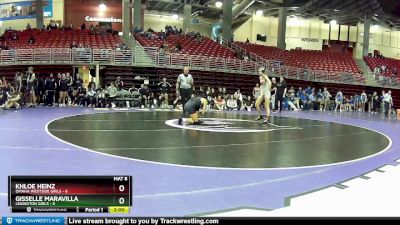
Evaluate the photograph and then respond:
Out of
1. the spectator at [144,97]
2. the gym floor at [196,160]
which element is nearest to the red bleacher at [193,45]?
the spectator at [144,97]

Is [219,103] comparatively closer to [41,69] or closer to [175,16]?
[41,69]

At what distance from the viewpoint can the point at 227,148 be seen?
700 centimetres

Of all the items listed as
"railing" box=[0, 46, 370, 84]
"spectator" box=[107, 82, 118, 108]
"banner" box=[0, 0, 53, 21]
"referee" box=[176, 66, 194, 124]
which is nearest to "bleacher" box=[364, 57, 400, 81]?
"railing" box=[0, 46, 370, 84]

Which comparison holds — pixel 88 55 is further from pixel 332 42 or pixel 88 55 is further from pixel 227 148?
pixel 332 42

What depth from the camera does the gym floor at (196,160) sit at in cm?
400

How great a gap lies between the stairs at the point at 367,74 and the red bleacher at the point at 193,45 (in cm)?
1210

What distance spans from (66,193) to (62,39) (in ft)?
79.9

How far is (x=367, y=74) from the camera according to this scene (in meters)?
34.5

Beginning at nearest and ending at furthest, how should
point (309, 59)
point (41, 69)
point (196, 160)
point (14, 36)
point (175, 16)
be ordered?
point (196, 160) → point (41, 69) → point (14, 36) → point (309, 59) → point (175, 16)

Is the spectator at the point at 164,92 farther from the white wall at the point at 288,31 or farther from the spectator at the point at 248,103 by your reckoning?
the white wall at the point at 288,31

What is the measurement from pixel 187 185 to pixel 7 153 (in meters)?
3.12

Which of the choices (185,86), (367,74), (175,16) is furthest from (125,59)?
(367,74)

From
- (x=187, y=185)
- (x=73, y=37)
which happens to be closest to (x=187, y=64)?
(x=73, y=37)

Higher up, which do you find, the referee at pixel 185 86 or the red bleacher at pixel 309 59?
the red bleacher at pixel 309 59
